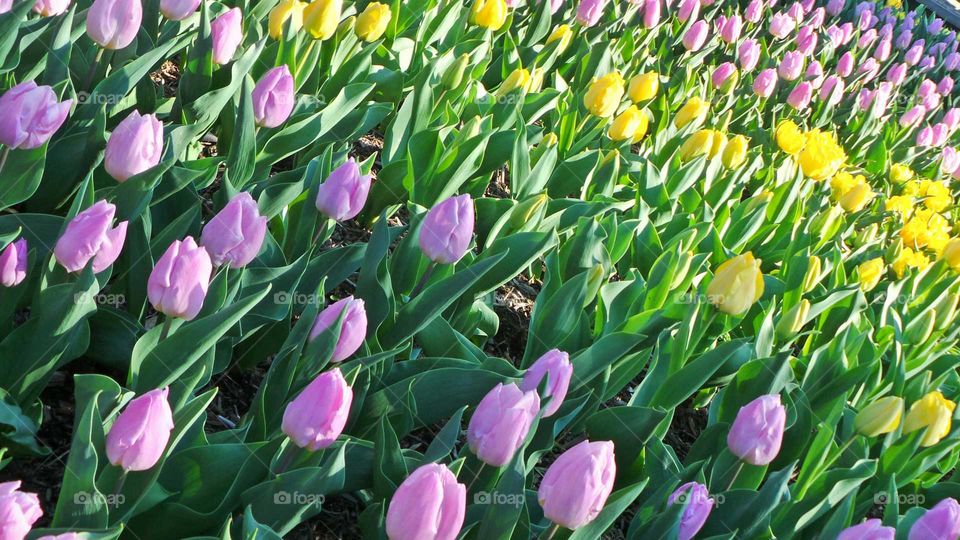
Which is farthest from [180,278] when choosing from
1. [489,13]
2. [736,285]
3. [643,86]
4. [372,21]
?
[643,86]

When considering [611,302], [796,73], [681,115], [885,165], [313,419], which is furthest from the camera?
[885,165]

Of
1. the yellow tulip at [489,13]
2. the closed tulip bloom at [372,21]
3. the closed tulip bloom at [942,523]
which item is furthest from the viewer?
the yellow tulip at [489,13]

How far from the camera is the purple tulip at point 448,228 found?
1631mm

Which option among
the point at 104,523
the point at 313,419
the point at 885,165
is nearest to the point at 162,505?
the point at 104,523

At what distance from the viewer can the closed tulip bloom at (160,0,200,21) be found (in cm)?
190

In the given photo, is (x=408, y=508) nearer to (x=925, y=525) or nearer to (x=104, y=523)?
(x=104, y=523)

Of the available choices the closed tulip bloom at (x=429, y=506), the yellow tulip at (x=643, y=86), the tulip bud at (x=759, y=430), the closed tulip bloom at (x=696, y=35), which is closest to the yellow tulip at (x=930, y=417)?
the tulip bud at (x=759, y=430)

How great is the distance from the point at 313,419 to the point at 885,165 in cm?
Answer: 370

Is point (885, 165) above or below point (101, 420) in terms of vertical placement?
below

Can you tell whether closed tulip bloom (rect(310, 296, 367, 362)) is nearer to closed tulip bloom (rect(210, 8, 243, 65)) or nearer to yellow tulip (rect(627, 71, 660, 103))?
closed tulip bloom (rect(210, 8, 243, 65))

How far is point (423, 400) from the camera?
1576 millimetres

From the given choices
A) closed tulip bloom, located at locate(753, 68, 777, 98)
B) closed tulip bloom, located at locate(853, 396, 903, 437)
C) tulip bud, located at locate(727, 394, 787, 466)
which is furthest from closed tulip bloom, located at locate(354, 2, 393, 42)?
closed tulip bloom, located at locate(753, 68, 777, 98)

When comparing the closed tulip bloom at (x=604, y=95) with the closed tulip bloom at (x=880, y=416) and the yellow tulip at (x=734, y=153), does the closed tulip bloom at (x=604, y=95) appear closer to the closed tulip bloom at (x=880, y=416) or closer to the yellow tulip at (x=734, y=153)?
the yellow tulip at (x=734, y=153)

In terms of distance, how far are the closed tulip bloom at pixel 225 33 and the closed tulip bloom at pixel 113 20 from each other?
9.1 inches
